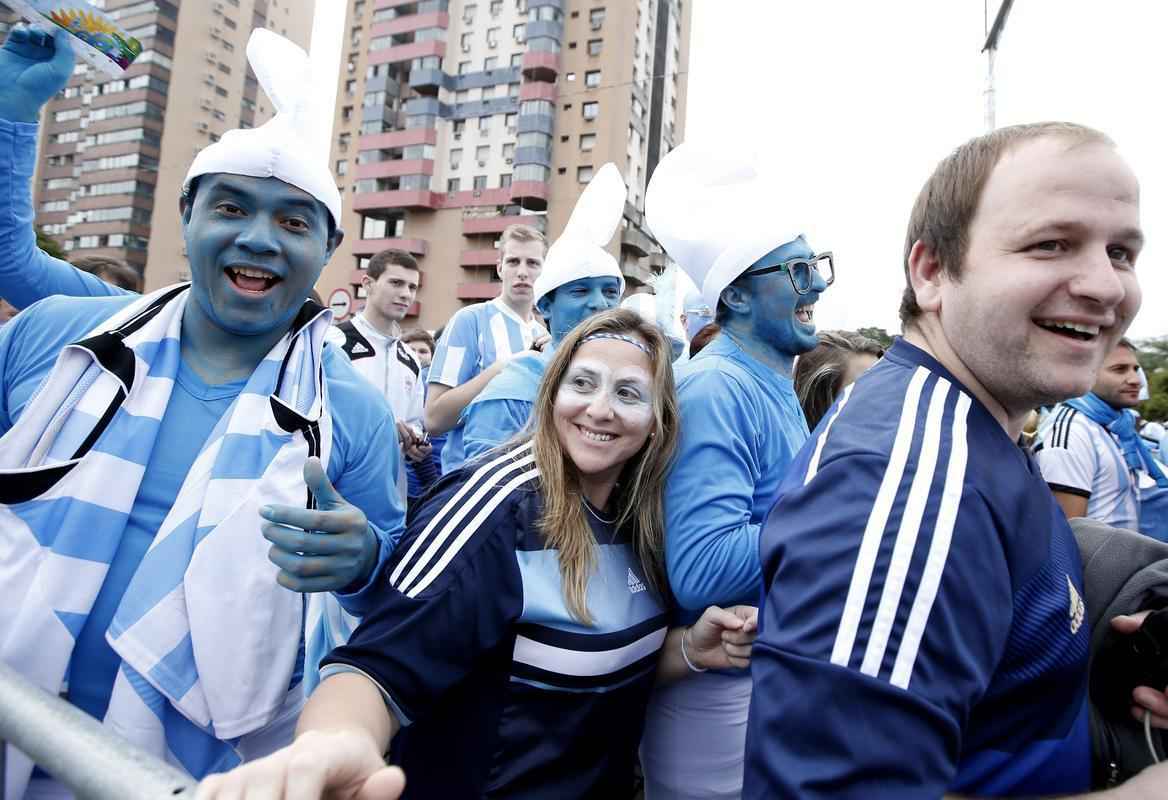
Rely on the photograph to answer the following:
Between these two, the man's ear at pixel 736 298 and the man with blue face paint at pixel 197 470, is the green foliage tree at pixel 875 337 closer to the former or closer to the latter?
the man's ear at pixel 736 298

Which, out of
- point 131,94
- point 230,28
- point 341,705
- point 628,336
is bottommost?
point 341,705

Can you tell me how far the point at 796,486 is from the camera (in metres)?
1.15

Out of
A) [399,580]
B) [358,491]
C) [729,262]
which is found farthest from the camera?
[729,262]

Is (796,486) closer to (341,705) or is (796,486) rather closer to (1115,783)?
(1115,783)

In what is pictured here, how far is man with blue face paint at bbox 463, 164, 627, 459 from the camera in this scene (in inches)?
120

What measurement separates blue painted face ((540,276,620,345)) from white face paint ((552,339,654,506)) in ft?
6.02

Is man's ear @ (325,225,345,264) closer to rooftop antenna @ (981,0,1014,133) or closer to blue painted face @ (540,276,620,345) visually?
blue painted face @ (540,276,620,345)

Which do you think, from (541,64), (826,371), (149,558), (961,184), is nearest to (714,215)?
(826,371)

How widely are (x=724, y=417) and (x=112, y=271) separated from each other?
3.55m

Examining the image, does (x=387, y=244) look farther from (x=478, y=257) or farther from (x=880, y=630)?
(x=880, y=630)

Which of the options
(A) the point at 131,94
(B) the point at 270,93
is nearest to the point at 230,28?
(A) the point at 131,94

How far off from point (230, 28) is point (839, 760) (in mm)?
70727

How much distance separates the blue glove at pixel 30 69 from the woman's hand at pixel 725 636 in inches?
84.4

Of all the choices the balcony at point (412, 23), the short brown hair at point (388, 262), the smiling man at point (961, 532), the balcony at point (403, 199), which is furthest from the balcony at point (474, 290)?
the smiling man at point (961, 532)
